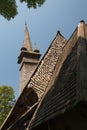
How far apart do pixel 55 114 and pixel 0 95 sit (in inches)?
1064

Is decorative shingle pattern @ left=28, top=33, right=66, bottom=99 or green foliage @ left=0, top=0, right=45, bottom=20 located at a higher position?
green foliage @ left=0, top=0, right=45, bottom=20

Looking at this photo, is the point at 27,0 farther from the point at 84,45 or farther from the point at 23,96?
the point at 23,96

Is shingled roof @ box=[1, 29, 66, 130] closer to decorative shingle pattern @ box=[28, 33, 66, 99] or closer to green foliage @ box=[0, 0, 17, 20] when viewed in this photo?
decorative shingle pattern @ box=[28, 33, 66, 99]

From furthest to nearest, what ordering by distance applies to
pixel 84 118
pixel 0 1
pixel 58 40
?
pixel 58 40, pixel 0 1, pixel 84 118

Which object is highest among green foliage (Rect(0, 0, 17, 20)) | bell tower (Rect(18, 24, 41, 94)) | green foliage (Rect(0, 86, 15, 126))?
green foliage (Rect(0, 0, 17, 20))

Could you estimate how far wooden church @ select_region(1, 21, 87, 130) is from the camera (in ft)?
21.2

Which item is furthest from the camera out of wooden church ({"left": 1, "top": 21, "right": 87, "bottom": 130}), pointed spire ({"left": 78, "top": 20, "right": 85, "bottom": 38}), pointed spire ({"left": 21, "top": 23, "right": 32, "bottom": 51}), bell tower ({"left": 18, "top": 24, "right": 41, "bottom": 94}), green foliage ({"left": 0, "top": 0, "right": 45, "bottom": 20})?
pointed spire ({"left": 21, "top": 23, "right": 32, "bottom": 51})

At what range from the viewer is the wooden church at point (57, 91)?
647cm

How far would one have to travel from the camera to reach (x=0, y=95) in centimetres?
3334

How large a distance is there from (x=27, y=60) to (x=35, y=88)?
17.9 meters

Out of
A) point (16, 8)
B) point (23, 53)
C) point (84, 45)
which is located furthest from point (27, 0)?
point (23, 53)

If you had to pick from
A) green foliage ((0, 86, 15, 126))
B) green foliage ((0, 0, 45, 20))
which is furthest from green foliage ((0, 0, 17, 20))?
green foliage ((0, 86, 15, 126))

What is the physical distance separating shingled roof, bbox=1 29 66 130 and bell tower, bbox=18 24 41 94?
13.0m

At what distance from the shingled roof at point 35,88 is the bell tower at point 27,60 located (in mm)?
13046
